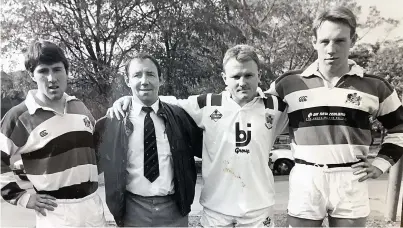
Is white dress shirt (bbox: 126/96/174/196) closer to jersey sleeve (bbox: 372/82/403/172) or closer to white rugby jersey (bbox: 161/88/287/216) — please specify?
white rugby jersey (bbox: 161/88/287/216)

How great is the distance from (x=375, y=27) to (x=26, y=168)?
1.27 m

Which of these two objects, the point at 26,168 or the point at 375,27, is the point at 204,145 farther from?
the point at 375,27

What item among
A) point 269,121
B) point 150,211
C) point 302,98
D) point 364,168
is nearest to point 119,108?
point 150,211

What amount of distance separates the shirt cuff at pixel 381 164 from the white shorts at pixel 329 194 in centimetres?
8

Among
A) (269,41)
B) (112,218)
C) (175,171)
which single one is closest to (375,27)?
(269,41)

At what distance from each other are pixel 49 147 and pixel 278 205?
79cm

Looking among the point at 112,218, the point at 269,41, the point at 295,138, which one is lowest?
the point at 112,218

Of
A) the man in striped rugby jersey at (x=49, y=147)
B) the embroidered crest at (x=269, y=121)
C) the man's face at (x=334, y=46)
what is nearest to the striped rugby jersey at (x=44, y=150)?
the man in striped rugby jersey at (x=49, y=147)

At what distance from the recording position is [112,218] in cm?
126

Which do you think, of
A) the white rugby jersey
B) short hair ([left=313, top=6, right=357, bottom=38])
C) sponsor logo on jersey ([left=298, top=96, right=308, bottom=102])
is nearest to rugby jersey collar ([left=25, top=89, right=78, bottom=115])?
the white rugby jersey

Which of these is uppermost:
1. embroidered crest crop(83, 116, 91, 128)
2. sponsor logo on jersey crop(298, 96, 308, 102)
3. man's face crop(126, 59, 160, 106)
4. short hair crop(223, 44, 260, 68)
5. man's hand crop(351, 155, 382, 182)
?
short hair crop(223, 44, 260, 68)

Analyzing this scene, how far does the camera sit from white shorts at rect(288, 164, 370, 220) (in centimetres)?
118

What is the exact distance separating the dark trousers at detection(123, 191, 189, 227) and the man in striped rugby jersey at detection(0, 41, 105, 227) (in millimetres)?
128

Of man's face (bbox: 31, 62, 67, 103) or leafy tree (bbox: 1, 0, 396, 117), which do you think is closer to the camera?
man's face (bbox: 31, 62, 67, 103)
